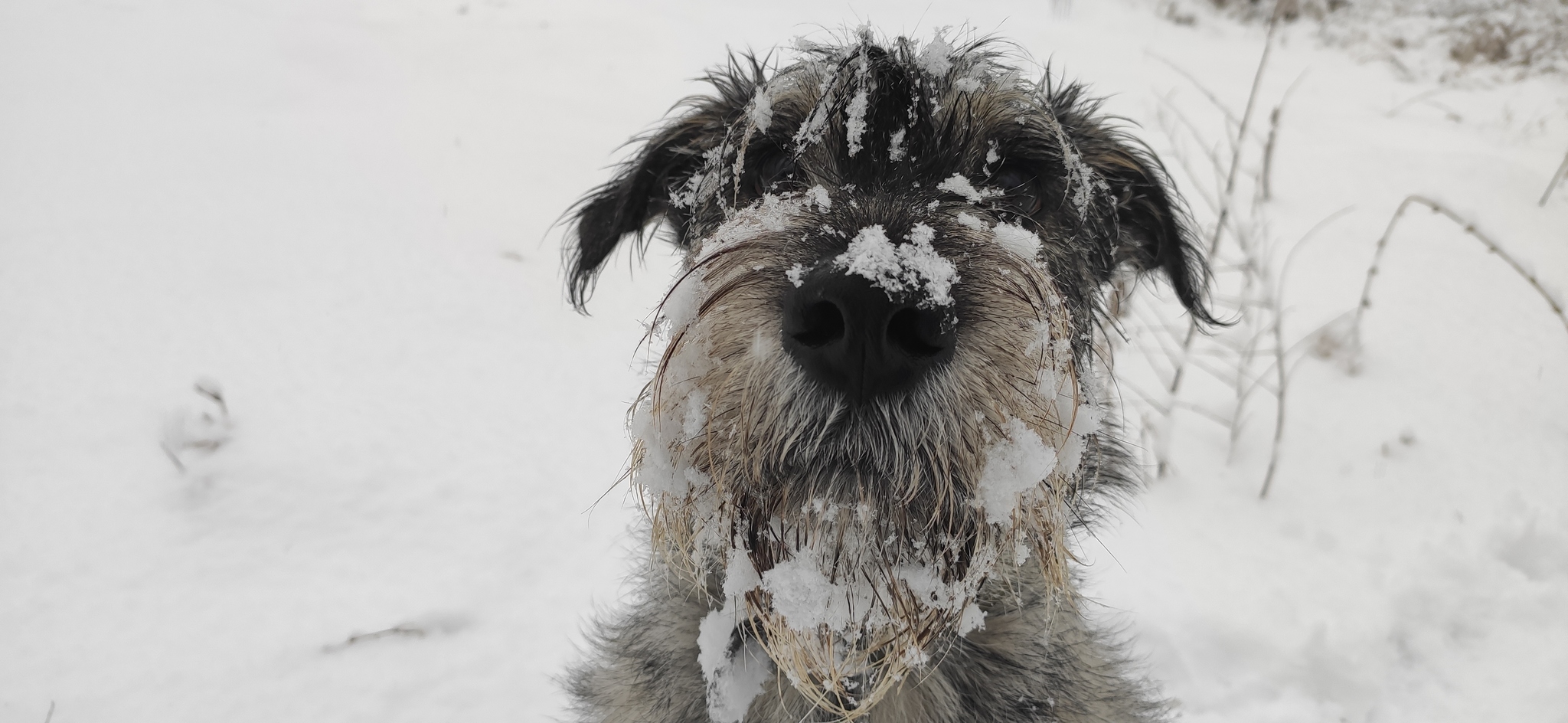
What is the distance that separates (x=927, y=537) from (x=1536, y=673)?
337 cm

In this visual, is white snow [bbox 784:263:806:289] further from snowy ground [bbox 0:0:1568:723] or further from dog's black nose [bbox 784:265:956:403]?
snowy ground [bbox 0:0:1568:723]

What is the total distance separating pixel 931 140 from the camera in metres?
1.91

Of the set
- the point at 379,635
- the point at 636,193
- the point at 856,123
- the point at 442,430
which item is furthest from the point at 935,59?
the point at 442,430

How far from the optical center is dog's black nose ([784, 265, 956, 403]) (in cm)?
124

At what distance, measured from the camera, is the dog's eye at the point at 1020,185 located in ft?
6.73

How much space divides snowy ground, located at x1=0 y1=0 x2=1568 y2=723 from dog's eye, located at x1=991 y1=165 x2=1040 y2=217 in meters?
1.40

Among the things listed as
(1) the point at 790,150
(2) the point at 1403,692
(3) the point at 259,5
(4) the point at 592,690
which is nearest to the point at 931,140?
(1) the point at 790,150

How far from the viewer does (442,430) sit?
398 centimetres

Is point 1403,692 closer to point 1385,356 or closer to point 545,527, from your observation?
point 1385,356

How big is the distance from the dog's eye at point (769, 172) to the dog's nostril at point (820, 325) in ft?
2.77

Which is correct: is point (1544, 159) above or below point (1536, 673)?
above

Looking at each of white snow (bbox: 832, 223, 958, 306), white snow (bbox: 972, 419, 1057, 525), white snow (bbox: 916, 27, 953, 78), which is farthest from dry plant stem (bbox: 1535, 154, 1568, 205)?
white snow (bbox: 832, 223, 958, 306)

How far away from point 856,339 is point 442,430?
335cm

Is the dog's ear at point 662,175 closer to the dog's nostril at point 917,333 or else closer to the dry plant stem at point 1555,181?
the dog's nostril at point 917,333
